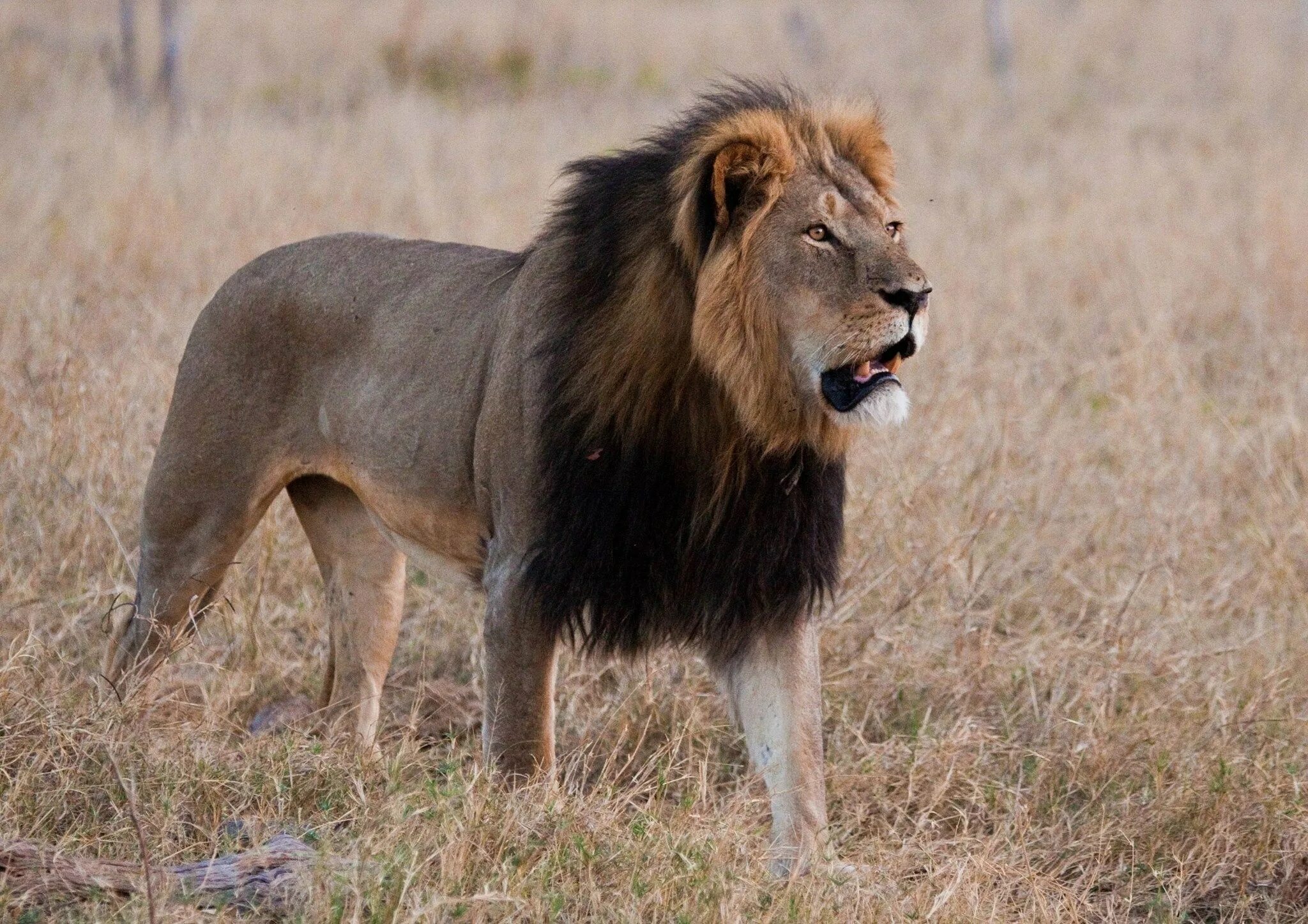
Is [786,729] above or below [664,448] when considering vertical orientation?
below

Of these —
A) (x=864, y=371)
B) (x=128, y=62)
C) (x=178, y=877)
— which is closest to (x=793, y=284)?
(x=864, y=371)

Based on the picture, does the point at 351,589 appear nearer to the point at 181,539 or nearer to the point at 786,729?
the point at 181,539

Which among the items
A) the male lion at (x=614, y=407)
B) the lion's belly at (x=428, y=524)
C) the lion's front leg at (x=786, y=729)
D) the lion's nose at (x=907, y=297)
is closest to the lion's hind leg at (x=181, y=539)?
the male lion at (x=614, y=407)

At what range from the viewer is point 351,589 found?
4.67 meters

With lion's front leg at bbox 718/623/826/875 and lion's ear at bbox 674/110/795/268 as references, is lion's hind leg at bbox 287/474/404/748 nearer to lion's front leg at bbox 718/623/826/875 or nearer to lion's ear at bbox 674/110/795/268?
lion's front leg at bbox 718/623/826/875

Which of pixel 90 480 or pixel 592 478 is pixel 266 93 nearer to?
pixel 90 480

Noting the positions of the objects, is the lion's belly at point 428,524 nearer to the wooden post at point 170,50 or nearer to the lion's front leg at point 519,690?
the lion's front leg at point 519,690

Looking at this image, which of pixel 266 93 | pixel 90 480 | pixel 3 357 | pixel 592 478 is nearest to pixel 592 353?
pixel 592 478

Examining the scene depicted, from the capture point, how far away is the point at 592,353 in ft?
11.6

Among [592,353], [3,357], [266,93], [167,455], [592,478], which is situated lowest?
[266,93]

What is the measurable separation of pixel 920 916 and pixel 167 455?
227 cm

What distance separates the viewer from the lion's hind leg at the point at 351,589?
461 cm

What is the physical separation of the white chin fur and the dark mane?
10.1 inches

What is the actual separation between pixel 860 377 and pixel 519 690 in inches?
40.3
